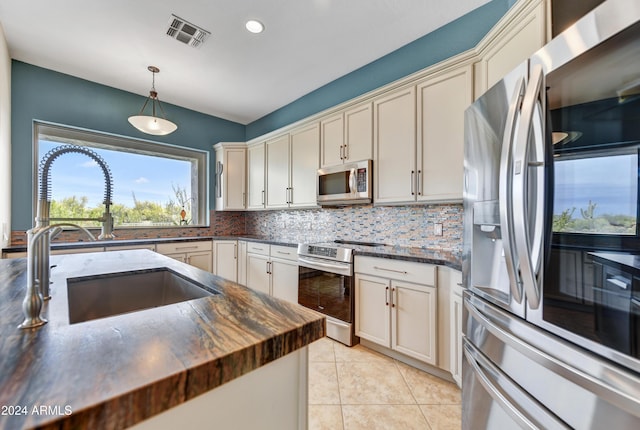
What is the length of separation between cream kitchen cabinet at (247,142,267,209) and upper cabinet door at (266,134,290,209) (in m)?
0.12

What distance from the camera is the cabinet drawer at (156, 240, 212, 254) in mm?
3358

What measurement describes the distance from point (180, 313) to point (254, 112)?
406 cm

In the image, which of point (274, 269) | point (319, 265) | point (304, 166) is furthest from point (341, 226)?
point (274, 269)

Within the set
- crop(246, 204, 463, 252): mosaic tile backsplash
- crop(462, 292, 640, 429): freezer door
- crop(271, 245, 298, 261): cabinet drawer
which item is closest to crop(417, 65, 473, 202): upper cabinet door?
crop(246, 204, 463, 252): mosaic tile backsplash

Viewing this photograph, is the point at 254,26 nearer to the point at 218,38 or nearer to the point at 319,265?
the point at 218,38

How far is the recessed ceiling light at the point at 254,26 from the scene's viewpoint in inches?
89.9

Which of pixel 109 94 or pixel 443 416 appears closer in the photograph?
pixel 443 416

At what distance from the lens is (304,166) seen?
3.29 meters

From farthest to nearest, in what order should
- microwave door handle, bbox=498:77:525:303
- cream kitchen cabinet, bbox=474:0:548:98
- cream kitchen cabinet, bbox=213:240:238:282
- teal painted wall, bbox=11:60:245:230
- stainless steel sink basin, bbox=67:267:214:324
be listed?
cream kitchen cabinet, bbox=213:240:238:282 → teal painted wall, bbox=11:60:245:230 → cream kitchen cabinet, bbox=474:0:548:98 → stainless steel sink basin, bbox=67:267:214:324 → microwave door handle, bbox=498:77:525:303

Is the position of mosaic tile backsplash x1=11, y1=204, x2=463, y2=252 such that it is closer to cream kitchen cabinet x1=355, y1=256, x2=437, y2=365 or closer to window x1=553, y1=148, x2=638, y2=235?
cream kitchen cabinet x1=355, y1=256, x2=437, y2=365

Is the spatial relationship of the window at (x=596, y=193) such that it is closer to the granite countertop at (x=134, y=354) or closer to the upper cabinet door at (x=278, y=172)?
the granite countertop at (x=134, y=354)

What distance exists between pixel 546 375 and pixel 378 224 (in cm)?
205

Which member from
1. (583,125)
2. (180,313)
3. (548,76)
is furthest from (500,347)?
(180,313)

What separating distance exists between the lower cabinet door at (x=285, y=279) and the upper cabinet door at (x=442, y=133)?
1.58 metres
